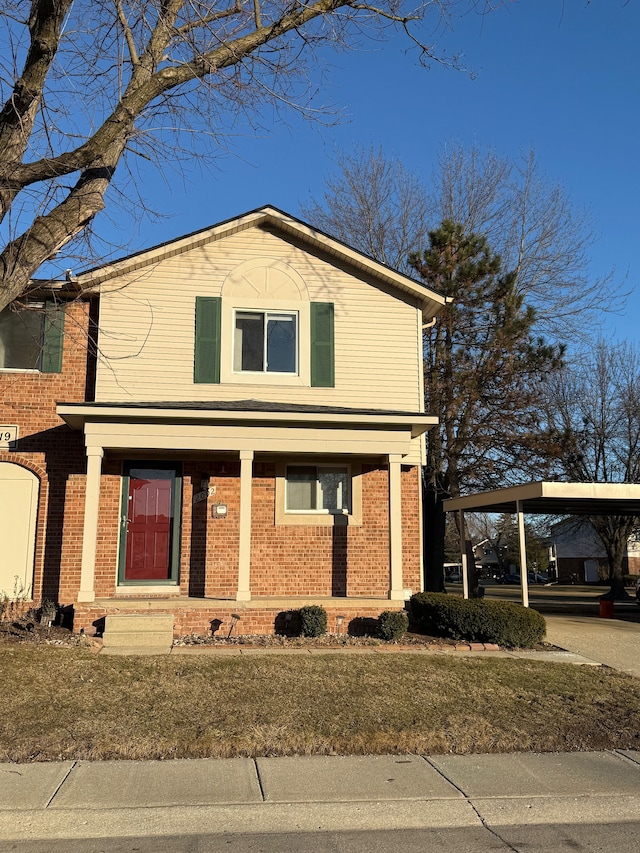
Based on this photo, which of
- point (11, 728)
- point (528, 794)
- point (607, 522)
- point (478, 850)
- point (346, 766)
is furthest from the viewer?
point (607, 522)

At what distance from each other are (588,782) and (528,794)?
62 cm

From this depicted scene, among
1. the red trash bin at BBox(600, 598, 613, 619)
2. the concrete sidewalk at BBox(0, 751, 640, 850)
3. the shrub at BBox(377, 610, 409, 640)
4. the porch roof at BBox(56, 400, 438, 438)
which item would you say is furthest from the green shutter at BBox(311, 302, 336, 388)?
the red trash bin at BBox(600, 598, 613, 619)

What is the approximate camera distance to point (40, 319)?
12820 mm

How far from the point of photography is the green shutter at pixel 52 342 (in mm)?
12555

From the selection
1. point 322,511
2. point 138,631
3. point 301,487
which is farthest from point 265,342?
point 138,631

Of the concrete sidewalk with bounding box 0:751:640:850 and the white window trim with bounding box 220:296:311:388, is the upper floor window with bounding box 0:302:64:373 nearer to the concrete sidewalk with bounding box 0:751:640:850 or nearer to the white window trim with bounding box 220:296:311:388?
the white window trim with bounding box 220:296:311:388

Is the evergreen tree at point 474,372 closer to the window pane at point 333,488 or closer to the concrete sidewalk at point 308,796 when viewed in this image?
the window pane at point 333,488

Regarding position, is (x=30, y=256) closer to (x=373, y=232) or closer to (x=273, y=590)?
(x=273, y=590)

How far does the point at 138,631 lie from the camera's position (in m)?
10.6

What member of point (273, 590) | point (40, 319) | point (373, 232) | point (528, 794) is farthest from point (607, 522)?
point (528, 794)

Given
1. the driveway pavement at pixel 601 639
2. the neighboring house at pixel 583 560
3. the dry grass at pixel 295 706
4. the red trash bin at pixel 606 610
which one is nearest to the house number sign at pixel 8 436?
the dry grass at pixel 295 706

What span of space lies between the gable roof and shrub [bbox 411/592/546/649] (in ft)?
18.9

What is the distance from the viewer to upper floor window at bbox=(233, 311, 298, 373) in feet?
43.2

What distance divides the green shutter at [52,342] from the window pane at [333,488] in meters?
5.07
